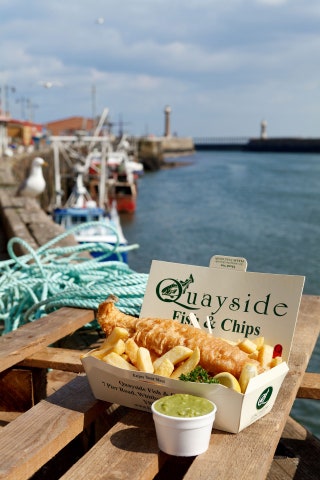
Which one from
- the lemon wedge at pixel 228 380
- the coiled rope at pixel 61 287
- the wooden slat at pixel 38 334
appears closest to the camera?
the lemon wedge at pixel 228 380

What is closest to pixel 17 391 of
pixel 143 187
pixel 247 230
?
pixel 247 230

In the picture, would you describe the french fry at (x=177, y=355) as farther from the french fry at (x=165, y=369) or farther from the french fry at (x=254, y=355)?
the french fry at (x=254, y=355)

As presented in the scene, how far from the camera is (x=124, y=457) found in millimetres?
1662

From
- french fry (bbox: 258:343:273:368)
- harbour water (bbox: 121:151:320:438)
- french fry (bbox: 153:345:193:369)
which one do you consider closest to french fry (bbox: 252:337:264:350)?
french fry (bbox: 258:343:273:368)

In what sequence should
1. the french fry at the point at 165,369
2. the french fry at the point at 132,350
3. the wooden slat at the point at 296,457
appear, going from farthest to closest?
the wooden slat at the point at 296,457, the french fry at the point at 132,350, the french fry at the point at 165,369

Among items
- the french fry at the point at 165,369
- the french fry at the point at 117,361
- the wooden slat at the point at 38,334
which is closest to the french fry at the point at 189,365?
the french fry at the point at 165,369

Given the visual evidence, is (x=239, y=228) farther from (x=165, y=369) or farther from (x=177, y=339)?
(x=165, y=369)

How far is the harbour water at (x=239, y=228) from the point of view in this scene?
66.8ft

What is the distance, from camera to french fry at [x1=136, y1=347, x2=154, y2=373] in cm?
183

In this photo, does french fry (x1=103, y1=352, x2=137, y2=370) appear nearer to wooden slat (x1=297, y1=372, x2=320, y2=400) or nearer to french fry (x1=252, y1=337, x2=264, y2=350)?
french fry (x1=252, y1=337, x2=264, y2=350)

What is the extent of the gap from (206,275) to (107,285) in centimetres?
101

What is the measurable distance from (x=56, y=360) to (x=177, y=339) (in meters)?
0.80

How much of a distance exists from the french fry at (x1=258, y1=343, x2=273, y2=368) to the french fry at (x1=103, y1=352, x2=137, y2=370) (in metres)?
0.38

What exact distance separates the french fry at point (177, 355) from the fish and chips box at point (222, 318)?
0.09 m
